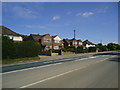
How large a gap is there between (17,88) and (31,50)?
18119 millimetres

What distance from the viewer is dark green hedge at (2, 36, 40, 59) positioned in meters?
18.6

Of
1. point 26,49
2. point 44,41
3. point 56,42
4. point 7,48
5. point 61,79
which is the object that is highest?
point 44,41

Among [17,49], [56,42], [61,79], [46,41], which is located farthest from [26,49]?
[56,42]

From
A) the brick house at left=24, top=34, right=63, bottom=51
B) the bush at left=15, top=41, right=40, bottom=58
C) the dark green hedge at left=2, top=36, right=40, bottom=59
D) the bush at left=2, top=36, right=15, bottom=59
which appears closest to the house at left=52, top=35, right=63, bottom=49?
the brick house at left=24, top=34, right=63, bottom=51

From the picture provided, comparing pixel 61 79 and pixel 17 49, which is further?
pixel 17 49

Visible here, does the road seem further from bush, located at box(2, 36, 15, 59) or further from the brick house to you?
the brick house

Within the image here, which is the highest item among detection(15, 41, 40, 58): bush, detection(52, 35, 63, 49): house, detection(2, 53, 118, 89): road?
detection(52, 35, 63, 49): house

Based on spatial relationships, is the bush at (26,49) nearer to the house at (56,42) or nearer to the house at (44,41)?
the house at (44,41)

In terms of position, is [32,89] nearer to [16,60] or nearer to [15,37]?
[16,60]

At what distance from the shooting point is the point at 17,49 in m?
20.9

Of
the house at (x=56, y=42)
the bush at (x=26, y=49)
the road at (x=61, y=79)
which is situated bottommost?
the road at (x=61, y=79)

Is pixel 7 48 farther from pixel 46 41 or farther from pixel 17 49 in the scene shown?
pixel 46 41

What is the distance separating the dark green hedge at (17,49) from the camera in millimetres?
18625

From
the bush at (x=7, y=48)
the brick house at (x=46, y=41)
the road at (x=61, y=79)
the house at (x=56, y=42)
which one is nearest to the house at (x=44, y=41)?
the brick house at (x=46, y=41)
